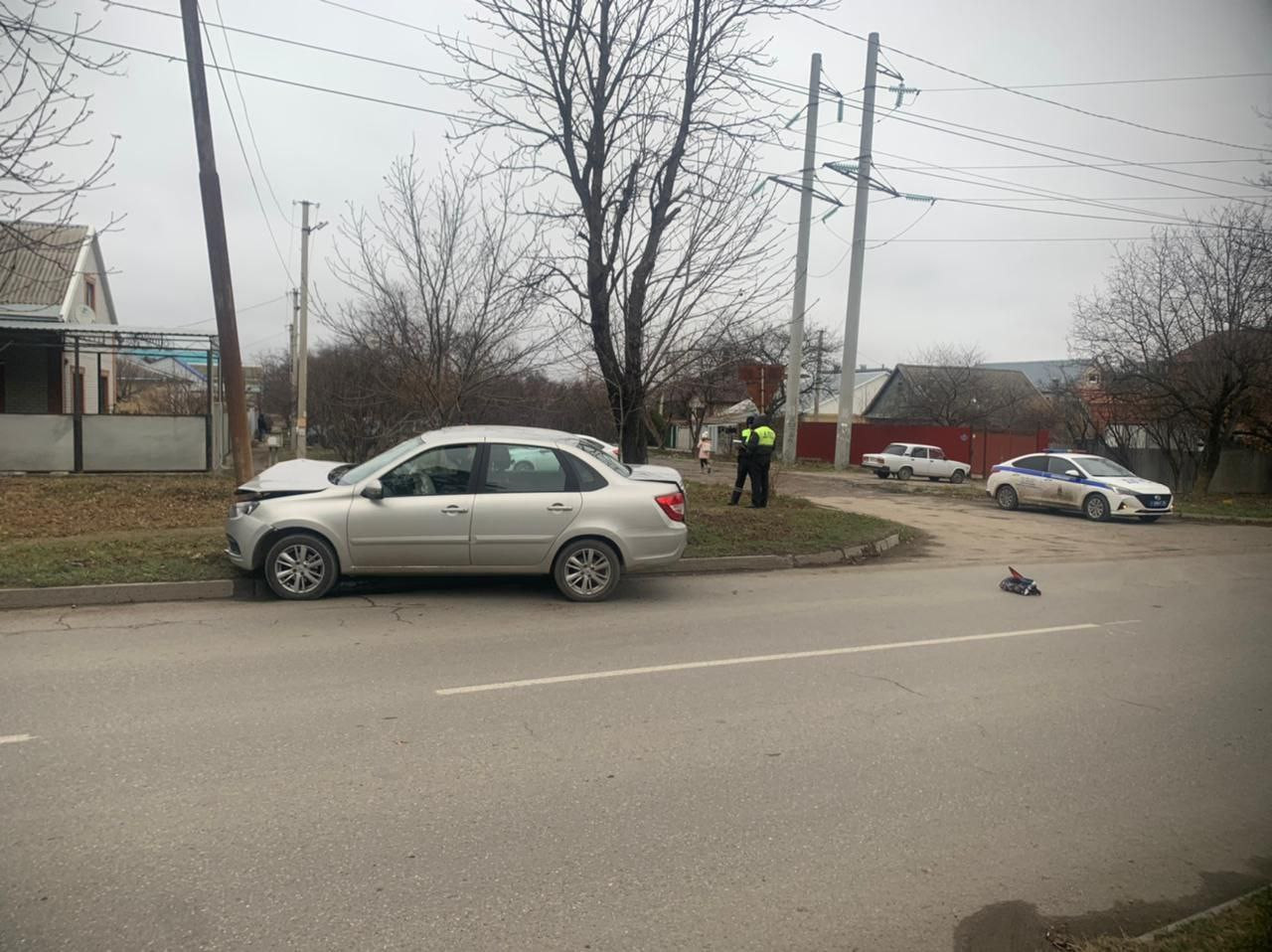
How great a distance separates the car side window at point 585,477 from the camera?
862 cm

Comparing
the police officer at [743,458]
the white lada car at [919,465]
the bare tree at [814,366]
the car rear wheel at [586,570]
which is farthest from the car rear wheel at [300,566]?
the bare tree at [814,366]

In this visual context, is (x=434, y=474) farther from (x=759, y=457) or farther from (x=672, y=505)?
(x=759, y=457)

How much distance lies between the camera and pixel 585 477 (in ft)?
28.4

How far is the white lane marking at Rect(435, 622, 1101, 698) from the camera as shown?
5.80 m

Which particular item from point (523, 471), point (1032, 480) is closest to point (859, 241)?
point (1032, 480)

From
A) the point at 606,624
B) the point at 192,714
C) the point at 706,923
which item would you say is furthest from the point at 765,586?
the point at 706,923

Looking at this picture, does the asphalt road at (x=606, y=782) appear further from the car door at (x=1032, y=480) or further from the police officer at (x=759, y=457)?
the car door at (x=1032, y=480)

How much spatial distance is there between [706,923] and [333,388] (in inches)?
1050

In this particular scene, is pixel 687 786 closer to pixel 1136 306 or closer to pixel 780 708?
pixel 780 708

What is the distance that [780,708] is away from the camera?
5.49 m

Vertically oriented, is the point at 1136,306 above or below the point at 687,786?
above

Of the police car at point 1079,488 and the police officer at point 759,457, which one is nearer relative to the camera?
the police officer at point 759,457

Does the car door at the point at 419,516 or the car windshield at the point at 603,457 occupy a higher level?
the car windshield at the point at 603,457

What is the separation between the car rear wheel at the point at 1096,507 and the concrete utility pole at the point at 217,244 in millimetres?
17051
